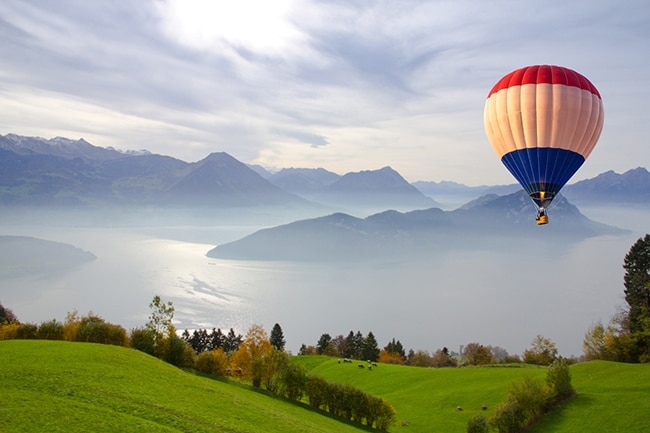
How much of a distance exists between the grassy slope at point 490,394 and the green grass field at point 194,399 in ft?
0.25

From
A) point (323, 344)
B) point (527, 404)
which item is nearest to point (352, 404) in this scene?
point (527, 404)

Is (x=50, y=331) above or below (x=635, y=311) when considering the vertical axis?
below

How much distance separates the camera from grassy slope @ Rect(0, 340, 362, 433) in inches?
749

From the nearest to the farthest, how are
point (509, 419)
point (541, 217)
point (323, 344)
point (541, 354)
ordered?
1. point (541, 217)
2. point (509, 419)
3. point (541, 354)
4. point (323, 344)

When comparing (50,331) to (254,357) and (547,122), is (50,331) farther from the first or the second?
(547,122)

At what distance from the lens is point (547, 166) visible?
1127 inches

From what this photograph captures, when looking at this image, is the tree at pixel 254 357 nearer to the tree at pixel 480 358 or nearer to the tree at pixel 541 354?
the tree at pixel 480 358

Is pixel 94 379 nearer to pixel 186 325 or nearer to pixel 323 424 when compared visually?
pixel 323 424

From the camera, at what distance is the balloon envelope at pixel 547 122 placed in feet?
91.3

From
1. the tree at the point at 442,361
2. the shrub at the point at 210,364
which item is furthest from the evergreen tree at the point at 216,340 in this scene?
the shrub at the point at 210,364

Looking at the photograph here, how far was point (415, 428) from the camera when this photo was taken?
3556 centimetres

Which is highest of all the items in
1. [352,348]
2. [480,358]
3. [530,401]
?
[530,401]

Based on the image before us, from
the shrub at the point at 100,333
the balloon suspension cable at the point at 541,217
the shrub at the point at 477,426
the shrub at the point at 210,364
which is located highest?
the balloon suspension cable at the point at 541,217

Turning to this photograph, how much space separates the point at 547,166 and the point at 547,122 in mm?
2747
